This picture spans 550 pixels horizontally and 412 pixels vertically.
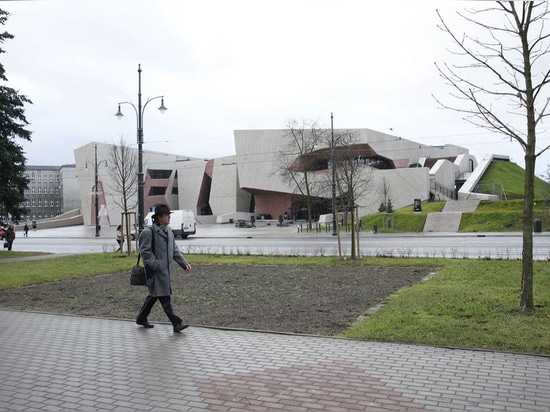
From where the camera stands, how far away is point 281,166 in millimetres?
54906

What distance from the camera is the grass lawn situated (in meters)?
5.98

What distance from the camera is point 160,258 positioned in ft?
23.2

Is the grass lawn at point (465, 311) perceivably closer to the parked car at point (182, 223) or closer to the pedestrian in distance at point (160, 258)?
the pedestrian in distance at point (160, 258)

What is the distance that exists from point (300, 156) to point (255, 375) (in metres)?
49.8

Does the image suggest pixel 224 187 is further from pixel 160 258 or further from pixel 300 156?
pixel 160 258

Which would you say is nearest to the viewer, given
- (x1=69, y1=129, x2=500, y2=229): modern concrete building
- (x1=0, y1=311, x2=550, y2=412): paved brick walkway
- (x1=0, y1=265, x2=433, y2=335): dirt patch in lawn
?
(x1=0, y1=311, x2=550, y2=412): paved brick walkway

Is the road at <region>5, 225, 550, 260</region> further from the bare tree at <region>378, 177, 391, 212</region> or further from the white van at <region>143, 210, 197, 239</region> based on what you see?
the bare tree at <region>378, 177, 391, 212</region>

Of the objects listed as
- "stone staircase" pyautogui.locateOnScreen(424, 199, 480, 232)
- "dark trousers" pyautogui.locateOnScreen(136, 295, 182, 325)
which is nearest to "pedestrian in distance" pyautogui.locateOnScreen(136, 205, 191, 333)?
"dark trousers" pyautogui.locateOnScreen(136, 295, 182, 325)

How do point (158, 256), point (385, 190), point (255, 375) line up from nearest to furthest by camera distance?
point (255, 375) → point (158, 256) → point (385, 190)

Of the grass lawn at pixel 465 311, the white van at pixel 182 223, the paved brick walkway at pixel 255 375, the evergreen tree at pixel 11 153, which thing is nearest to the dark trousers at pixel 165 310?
the paved brick walkway at pixel 255 375

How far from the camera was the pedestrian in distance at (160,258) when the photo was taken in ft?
22.7

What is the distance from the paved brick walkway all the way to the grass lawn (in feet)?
1.29

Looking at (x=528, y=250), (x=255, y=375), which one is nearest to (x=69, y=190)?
(x=528, y=250)

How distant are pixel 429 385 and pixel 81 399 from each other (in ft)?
10.3
